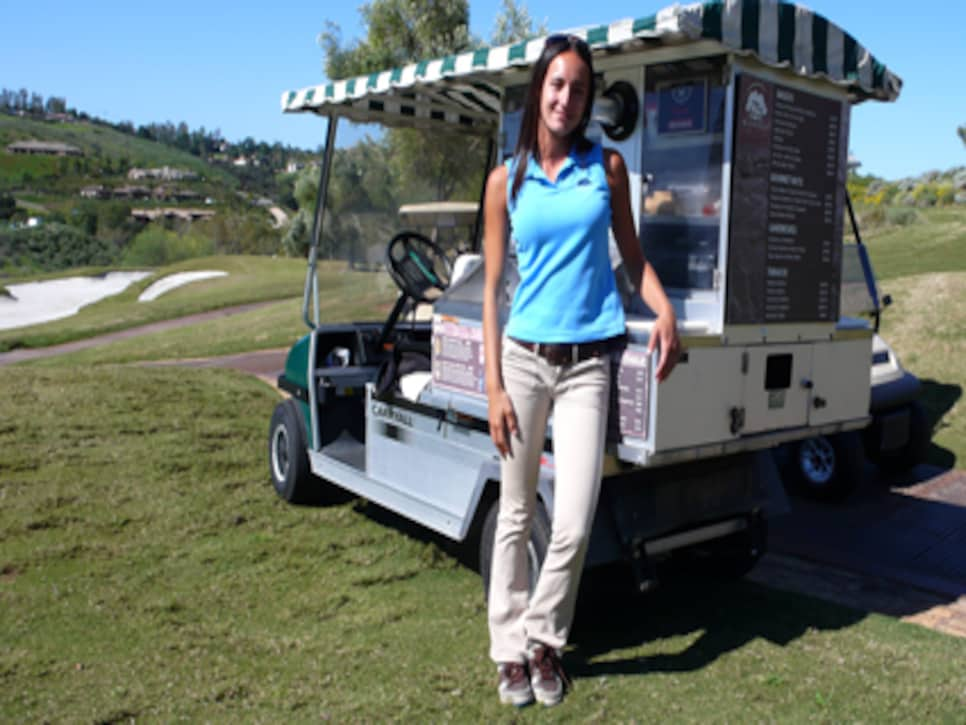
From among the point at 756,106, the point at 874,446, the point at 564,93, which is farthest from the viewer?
the point at 874,446

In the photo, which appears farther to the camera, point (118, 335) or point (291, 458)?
point (118, 335)

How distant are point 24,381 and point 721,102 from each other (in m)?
6.95

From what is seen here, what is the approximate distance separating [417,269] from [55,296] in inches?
1638

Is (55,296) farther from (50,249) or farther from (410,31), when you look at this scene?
(50,249)

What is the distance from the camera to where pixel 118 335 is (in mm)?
21766

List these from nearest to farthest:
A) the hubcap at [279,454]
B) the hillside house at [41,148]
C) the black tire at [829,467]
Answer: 1. the hubcap at [279,454]
2. the black tire at [829,467]
3. the hillside house at [41,148]

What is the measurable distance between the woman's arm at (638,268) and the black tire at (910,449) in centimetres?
413

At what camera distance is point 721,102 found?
358 centimetres

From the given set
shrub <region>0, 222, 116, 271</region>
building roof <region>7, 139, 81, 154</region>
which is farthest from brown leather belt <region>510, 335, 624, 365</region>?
building roof <region>7, 139, 81, 154</region>

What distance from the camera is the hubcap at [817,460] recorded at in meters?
6.23

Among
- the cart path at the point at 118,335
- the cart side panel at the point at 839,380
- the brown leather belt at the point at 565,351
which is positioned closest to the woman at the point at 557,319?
the brown leather belt at the point at 565,351

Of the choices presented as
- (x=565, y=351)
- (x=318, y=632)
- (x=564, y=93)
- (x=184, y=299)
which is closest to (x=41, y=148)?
(x=184, y=299)

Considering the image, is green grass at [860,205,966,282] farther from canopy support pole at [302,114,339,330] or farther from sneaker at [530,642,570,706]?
sneaker at [530,642,570,706]

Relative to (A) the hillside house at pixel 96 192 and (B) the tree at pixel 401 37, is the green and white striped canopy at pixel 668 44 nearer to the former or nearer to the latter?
(B) the tree at pixel 401 37
